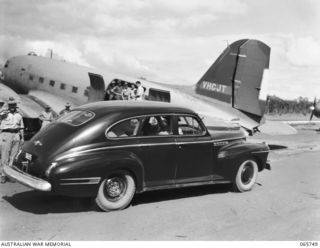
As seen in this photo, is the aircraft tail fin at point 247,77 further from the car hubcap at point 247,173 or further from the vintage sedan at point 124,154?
the vintage sedan at point 124,154

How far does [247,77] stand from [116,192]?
34.6 ft

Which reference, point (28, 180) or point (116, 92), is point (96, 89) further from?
point (28, 180)

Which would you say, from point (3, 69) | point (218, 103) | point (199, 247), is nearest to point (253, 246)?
point (199, 247)

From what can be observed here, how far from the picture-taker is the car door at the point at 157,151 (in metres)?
6.74

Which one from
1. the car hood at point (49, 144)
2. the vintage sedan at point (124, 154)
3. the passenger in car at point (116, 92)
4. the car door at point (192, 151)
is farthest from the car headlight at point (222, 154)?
the passenger in car at point (116, 92)

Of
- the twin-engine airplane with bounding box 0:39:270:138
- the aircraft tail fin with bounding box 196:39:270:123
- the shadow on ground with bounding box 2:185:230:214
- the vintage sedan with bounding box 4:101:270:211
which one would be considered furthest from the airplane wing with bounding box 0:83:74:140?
the vintage sedan with bounding box 4:101:270:211

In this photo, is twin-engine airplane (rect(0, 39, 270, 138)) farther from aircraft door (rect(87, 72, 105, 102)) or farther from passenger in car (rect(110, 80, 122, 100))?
passenger in car (rect(110, 80, 122, 100))

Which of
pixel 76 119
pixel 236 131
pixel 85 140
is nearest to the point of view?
pixel 85 140

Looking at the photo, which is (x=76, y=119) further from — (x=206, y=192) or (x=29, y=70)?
(x=29, y=70)

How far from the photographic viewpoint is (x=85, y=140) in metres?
6.32

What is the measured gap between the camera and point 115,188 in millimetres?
6438

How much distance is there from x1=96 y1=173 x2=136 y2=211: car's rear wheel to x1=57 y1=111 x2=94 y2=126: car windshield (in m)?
1.01

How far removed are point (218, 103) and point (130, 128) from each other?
9600 mm

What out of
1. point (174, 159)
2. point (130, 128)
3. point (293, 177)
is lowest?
point (293, 177)
